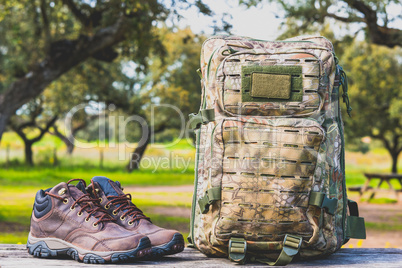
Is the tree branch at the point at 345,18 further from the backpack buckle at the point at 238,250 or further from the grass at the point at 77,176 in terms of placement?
the grass at the point at 77,176

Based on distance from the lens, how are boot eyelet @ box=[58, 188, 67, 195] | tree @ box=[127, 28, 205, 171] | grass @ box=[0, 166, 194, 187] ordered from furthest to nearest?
tree @ box=[127, 28, 205, 171]
grass @ box=[0, 166, 194, 187]
boot eyelet @ box=[58, 188, 67, 195]

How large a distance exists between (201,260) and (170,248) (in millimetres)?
191

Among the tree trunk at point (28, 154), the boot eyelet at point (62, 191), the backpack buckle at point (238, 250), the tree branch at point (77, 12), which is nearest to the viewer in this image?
Result: the backpack buckle at point (238, 250)

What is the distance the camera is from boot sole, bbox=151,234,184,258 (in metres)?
2.20

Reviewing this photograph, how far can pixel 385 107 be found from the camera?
24.7m

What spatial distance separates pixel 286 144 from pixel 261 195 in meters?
0.29

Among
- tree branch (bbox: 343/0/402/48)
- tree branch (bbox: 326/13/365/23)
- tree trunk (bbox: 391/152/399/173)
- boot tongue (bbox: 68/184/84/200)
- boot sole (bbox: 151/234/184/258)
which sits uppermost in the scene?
tree branch (bbox: 326/13/365/23)

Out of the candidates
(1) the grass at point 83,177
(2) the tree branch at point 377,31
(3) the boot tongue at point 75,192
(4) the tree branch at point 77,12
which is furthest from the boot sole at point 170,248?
(4) the tree branch at point 77,12

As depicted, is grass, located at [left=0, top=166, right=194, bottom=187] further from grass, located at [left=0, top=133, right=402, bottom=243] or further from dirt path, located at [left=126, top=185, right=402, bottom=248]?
dirt path, located at [left=126, top=185, right=402, bottom=248]

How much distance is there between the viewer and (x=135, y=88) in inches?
907

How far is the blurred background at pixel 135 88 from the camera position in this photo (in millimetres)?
8109

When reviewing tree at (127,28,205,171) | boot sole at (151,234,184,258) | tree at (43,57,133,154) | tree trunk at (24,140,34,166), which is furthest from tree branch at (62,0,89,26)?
tree trunk at (24,140,34,166)

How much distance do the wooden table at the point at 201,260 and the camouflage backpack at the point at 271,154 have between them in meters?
0.07

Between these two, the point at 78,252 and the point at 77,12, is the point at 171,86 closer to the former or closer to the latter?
the point at 77,12
